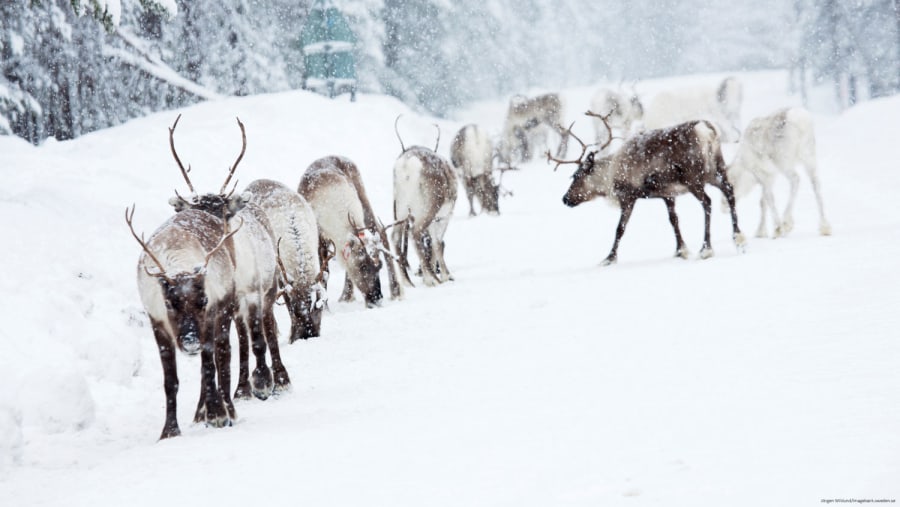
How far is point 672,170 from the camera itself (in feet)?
35.1

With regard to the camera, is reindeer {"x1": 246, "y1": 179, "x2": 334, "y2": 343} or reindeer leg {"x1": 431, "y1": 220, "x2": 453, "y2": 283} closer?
reindeer {"x1": 246, "y1": 179, "x2": 334, "y2": 343}

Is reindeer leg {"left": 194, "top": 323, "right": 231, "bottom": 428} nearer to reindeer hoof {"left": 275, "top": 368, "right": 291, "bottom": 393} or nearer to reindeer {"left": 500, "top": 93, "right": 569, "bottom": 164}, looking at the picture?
reindeer hoof {"left": 275, "top": 368, "right": 291, "bottom": 393}

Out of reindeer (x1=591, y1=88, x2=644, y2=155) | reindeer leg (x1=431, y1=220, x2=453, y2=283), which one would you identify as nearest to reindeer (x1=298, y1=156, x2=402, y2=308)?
reindeer leg (x1=431, y1=220, x2=453, y2=283)

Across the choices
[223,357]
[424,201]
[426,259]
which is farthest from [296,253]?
[424,201]

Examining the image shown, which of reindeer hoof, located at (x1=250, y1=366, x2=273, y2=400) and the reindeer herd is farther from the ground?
the reindeer herd

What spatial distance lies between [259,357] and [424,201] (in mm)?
5486

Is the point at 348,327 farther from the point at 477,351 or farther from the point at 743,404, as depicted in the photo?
the point at 743,404

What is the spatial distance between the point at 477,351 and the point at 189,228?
7.66ft

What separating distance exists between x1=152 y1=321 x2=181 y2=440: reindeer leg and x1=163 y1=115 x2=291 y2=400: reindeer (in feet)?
2.10

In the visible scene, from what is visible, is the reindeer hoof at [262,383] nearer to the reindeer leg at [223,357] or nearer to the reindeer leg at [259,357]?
the reindeer leg at [259,357]

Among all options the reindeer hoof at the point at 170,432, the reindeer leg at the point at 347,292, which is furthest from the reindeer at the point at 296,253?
the reindeer hoof at the point at 170,432

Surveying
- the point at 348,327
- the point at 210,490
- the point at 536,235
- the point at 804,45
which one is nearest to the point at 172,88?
the point at 536,235

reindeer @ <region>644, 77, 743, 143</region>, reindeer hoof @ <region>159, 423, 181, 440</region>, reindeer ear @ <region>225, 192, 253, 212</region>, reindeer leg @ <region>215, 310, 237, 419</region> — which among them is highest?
reindeer @ <region>644, 77, 743, 143</region>

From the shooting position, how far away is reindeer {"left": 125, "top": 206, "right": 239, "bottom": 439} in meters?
4.71
